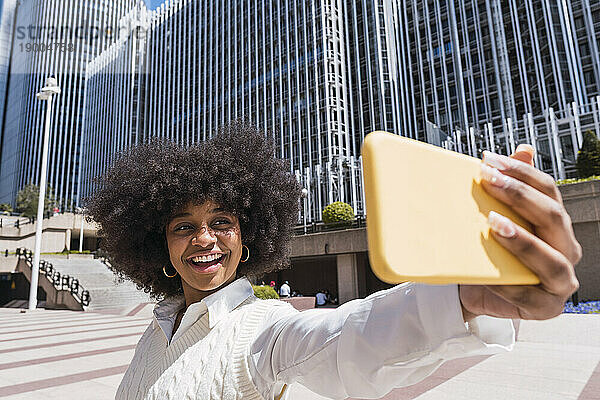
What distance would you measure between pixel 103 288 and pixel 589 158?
77.3 ft

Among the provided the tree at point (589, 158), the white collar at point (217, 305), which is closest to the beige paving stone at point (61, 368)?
the white collar at point (217, 305)

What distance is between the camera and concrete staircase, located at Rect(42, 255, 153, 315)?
19.0 m

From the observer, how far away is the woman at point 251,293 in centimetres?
70

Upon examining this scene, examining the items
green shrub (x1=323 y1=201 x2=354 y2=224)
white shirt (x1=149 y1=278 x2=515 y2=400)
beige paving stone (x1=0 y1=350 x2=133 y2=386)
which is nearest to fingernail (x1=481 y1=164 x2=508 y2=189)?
white shirt (x1=149 y1=278 x2=515 y2=400)

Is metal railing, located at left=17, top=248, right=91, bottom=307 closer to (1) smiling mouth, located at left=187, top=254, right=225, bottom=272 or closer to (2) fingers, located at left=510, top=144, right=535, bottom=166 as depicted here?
(1) smiling mouth, located at left=187, top=254, right=225, bottom=272

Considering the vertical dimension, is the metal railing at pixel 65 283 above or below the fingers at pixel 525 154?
below

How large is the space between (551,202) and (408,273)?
1.06ft

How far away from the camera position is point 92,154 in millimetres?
68500

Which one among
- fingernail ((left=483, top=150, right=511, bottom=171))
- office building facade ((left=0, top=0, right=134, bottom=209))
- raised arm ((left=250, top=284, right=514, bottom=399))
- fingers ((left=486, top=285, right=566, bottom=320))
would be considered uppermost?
office building facade ((left=0, top=0, right=134, bottom=209))

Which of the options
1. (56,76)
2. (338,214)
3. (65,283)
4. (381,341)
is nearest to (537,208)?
(381,341)

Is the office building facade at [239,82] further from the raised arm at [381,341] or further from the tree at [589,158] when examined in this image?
the raised arm at [381,341]

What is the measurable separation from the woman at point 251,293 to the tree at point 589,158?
17594 mm

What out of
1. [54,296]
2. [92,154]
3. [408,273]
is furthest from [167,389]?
[92,154]

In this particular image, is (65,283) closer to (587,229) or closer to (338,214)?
(338,214)
